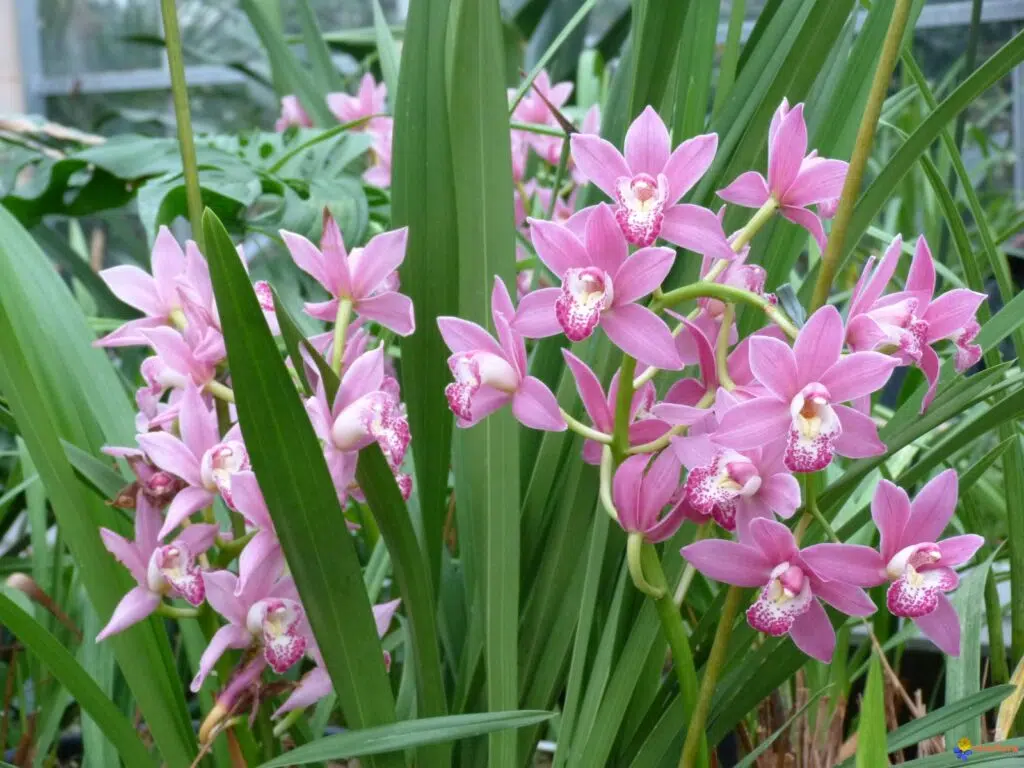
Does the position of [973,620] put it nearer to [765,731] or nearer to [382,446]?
[765,731]

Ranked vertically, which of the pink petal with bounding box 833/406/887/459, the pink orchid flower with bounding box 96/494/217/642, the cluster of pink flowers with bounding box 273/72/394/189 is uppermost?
the cluster of pink flowers with bounding box 273/72/394/189

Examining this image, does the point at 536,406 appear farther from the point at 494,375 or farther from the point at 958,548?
the point at 958,548

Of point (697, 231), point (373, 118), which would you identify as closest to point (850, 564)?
point (697, 231)

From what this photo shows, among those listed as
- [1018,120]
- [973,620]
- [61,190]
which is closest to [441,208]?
[973,620]

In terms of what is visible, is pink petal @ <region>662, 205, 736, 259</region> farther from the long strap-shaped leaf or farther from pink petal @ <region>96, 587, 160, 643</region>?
pink petal @ <region>96, 587, 160, 643</region>

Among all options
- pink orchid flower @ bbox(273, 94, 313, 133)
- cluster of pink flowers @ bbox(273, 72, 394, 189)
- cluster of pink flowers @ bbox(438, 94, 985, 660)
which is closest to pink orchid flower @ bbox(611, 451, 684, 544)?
cluster of pink flowers @ bbox(438, 94, 985, 660)
